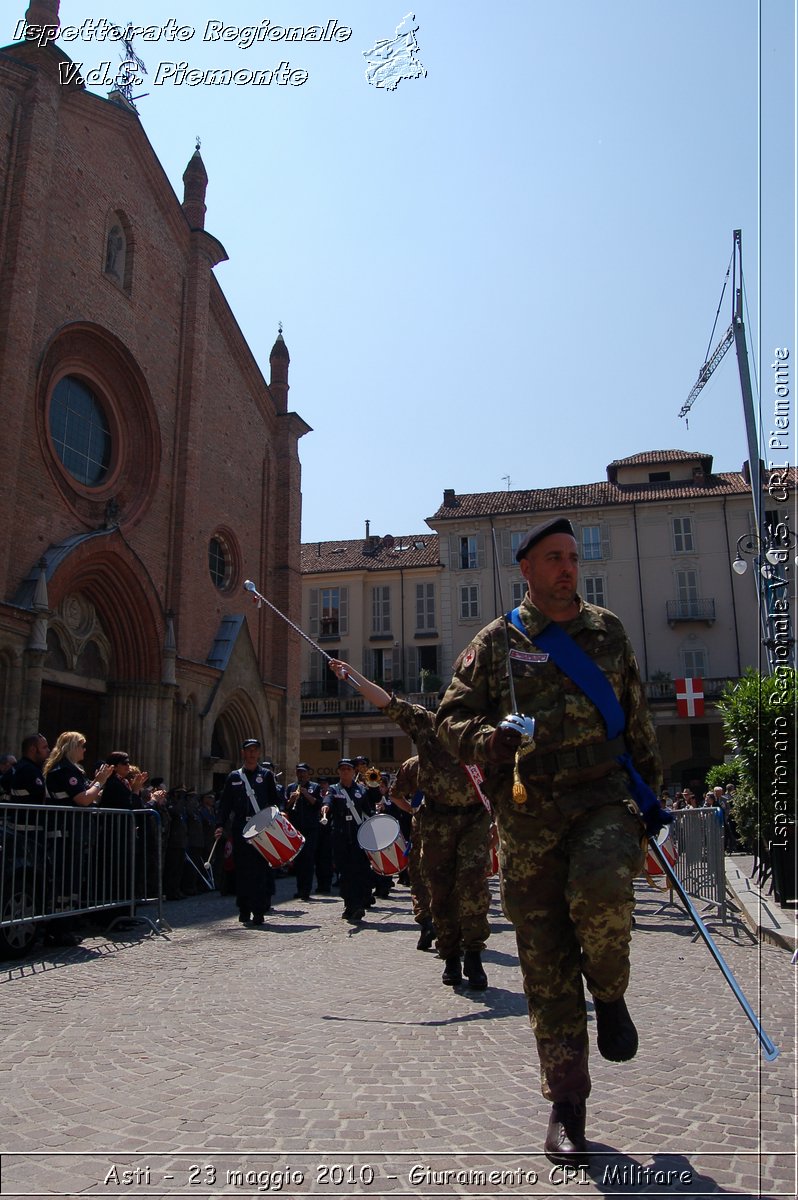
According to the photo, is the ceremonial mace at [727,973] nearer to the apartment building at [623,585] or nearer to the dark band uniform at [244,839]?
the dark band uniform at [244,839]

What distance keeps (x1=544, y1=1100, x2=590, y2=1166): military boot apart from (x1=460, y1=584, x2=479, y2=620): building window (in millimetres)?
48365

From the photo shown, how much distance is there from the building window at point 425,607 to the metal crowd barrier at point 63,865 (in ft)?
138

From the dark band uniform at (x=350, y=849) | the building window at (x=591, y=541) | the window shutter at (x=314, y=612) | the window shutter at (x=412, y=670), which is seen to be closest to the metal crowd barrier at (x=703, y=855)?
the dark band uniform at (x=350, y=849)

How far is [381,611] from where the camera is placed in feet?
177

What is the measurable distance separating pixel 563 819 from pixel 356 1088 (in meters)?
1.55

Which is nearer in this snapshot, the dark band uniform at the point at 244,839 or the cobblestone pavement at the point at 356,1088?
the cobblestone pavement at the point at 356,1088

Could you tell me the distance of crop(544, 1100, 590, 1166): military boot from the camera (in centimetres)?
305

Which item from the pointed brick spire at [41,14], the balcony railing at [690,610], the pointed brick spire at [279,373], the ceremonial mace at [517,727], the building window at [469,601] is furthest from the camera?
the building window at [469,601]

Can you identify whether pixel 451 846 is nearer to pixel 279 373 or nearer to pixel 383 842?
pixel 383 842

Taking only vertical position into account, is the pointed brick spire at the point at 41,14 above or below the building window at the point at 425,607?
above

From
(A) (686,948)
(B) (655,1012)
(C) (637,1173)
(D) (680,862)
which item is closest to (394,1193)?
(C) (637,1173)

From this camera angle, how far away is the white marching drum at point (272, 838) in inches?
419

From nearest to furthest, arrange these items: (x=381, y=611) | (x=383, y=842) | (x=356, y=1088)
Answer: (x=356, y=1088) → (x=383, y=842) → (x=381, y=611)

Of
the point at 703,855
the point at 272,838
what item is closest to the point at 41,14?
the point at 272,838
